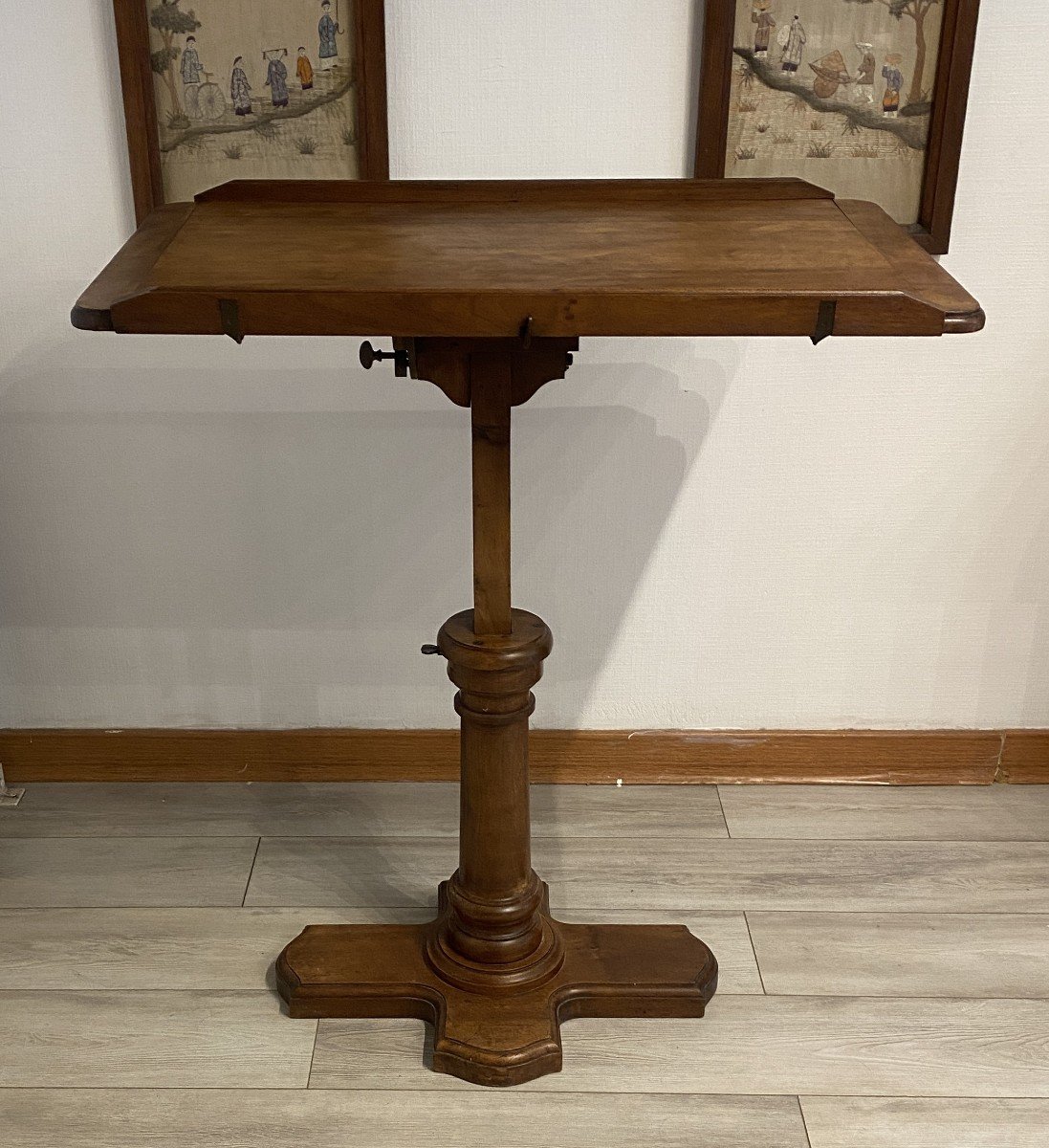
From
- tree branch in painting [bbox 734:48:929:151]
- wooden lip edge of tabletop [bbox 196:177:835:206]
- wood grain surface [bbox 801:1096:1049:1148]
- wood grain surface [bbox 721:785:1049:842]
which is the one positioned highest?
tree branch in painting [bbox 734:48:929:151]

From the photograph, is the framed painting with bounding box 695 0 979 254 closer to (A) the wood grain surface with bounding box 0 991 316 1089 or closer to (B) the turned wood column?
(B) the turned wood column

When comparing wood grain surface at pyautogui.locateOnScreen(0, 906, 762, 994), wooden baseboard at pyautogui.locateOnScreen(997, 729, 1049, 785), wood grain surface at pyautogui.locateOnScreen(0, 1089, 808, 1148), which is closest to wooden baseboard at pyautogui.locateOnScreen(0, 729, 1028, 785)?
wooden baseboard at pyautogui.locateOnScreen(997, 729, 1049, 785)

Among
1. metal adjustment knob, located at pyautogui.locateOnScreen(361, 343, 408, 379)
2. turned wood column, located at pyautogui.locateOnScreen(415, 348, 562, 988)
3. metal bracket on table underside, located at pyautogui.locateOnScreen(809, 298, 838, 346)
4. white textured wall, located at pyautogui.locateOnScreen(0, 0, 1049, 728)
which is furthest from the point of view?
white textured wall, located at pyautogui.locateOnScreen(0, 0, 1049, 728)

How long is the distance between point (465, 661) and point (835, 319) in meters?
0.76

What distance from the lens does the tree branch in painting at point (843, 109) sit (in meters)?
2.25

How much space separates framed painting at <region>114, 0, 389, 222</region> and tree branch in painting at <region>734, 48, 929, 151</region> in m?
0.69

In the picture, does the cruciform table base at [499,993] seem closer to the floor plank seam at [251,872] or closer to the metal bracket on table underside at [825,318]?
the floor plank seam at [251,872]

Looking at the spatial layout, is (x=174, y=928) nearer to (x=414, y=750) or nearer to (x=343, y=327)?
(x=414, y=750)

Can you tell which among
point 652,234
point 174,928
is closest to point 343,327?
point 652,234

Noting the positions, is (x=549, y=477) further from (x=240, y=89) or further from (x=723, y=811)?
(x=240, y=89)

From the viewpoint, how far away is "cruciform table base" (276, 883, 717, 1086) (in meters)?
1.96

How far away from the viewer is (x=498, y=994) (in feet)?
6.72

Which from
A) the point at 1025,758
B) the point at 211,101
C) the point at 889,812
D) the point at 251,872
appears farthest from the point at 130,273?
the point at 1025,758

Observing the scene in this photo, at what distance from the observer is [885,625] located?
2715 mm
